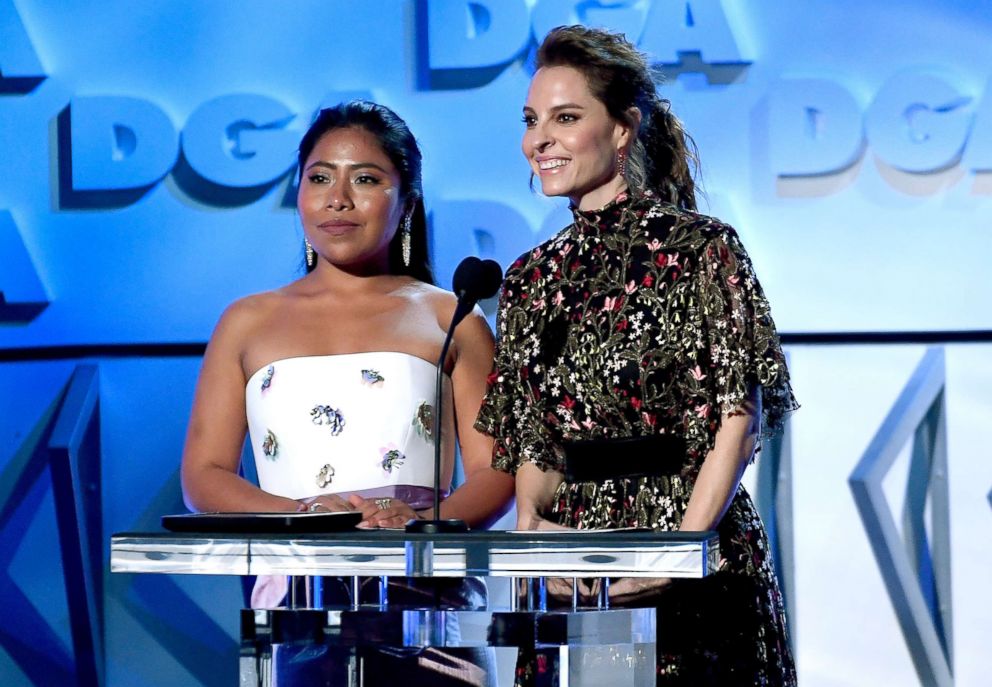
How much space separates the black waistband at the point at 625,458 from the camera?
2475mm

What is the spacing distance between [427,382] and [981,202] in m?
1.53

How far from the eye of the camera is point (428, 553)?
188 cm

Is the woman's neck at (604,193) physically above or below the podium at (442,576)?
above

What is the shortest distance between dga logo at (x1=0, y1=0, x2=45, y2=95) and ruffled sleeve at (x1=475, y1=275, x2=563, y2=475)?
2.13 m

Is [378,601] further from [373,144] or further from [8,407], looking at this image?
[8,407]

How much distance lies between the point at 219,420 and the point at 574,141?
971 mm

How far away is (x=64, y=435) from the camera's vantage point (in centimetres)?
406

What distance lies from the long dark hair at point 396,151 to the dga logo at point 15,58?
1386mm

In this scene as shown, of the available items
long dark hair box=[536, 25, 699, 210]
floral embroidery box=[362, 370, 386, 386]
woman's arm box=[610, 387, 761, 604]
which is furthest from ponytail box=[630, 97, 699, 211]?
floral embroidery box=[362, 370, 386, 386]

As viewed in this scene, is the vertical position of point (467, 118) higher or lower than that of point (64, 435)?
higher

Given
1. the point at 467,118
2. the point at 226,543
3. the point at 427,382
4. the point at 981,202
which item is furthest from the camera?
the point at 467,118

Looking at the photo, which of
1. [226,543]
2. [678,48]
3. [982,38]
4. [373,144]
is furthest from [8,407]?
[982,38]

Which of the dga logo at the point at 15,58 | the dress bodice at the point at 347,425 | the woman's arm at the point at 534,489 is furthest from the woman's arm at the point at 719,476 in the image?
the dga logo at the point at 15,58

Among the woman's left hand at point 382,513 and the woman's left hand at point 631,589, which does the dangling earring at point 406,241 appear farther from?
the woman's left hand at point 631,589
